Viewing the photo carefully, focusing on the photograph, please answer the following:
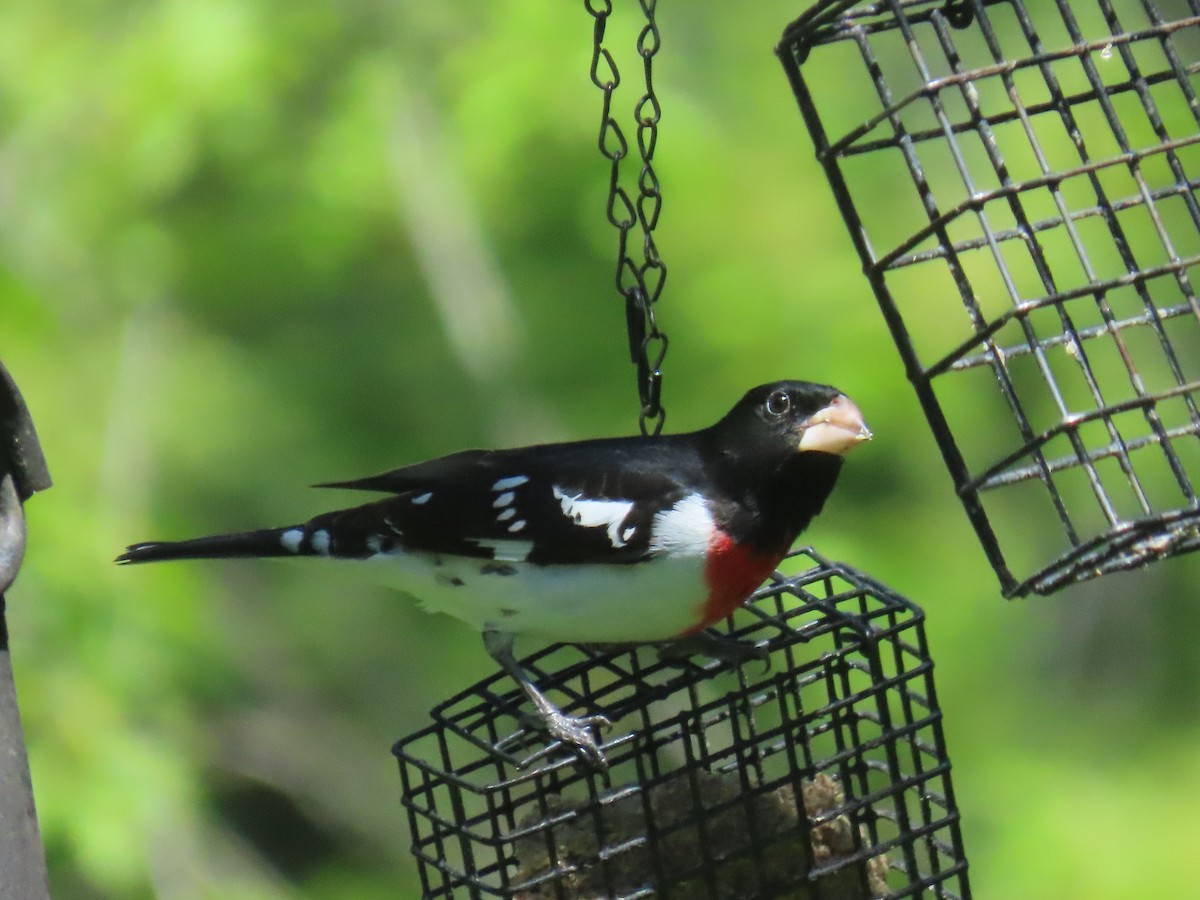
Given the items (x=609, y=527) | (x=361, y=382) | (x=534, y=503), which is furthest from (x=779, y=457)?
(x=361, y=382)

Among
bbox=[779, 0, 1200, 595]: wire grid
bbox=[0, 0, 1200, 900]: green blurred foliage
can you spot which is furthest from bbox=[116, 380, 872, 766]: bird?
bbox=[0, 0, 1200, 900]: green blurred foliage

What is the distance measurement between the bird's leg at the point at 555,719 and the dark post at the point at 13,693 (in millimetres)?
892

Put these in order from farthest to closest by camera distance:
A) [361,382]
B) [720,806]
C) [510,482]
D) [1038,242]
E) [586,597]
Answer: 1. [361,382]
2. [510,482]
3. [586,597]
4. [1038,242]
5. [720,806]

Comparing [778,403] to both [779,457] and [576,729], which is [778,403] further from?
[576,729]

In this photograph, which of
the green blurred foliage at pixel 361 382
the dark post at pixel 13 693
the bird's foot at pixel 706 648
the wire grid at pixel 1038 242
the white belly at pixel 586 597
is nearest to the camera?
the dark post at pixel 13 693

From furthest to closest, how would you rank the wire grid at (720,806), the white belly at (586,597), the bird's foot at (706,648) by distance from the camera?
the bird's foot at (706,648)
the white belly at (586,597)
the wire grid at (720,806)

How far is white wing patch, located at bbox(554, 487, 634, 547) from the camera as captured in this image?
2.78 m

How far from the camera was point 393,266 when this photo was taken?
5.72 meters

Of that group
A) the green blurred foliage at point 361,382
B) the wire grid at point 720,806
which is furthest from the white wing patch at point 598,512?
the green blurred foliage at point 361,382

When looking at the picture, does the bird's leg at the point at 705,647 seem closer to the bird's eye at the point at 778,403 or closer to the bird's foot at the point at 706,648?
the bird's foot at the point at 706,648

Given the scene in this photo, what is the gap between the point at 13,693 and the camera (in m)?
2.06

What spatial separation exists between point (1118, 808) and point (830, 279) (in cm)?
202

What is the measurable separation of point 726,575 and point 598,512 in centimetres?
26

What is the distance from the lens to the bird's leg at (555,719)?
8.48ft
